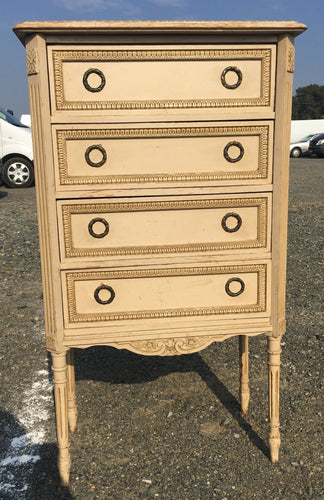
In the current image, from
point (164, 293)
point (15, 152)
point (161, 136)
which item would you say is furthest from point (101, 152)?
point (15, 152)

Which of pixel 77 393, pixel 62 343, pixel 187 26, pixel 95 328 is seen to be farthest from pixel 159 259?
pixel 77 393

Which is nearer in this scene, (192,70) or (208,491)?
(192,70)

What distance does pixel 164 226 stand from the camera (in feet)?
7.56

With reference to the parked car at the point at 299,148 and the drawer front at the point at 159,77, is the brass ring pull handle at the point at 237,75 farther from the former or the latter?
the parked car at the point at 299,148

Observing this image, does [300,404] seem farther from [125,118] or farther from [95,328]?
[125,118]

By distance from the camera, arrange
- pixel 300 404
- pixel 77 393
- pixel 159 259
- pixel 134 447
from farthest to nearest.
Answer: pixel 77 393, pixel 300 404, pixel 134 447, pixel 159 259

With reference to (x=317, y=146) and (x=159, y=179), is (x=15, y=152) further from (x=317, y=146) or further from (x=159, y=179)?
(x=317, y=146)

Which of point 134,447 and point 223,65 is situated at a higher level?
point 223,65

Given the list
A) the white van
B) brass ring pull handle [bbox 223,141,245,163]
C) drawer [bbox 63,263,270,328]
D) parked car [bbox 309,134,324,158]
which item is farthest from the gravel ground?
parked car [bbox 309,134,324,158]

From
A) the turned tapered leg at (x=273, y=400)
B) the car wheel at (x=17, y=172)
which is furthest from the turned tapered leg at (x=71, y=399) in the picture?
the car wheel at (x=17, y=172)

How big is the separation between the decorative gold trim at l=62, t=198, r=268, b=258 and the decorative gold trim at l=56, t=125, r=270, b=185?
0.36ft

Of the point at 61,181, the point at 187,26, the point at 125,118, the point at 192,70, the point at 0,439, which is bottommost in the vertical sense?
the point at 0,439

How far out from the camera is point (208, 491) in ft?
7.77

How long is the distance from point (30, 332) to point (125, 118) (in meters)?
2.75
